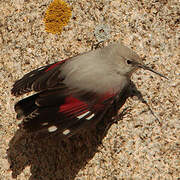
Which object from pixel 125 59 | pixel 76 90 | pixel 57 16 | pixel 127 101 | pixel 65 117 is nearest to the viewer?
pixel 65 117

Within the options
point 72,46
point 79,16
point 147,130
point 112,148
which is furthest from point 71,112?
point 79,16

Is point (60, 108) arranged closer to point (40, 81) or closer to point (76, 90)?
point (76, 90)

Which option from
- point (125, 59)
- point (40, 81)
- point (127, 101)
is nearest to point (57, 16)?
point (40, 81)

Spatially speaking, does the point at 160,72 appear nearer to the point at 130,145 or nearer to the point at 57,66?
the point at 130,145

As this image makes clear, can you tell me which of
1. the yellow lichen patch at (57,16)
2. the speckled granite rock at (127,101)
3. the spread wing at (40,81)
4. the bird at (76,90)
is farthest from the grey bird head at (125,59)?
the yellow lichen patch at (57,16)

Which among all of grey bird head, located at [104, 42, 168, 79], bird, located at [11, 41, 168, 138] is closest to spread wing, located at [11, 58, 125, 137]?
bird, located at [11, 41, 168, 138]

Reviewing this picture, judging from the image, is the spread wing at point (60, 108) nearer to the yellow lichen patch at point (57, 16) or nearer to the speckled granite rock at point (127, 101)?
the speckled granite rock at point (127, 101)
